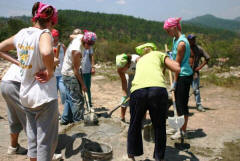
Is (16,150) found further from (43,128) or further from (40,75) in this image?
(40,75)

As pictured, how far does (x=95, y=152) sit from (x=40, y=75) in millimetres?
1219

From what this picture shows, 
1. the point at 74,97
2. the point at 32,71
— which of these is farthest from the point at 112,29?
the point at 32,71

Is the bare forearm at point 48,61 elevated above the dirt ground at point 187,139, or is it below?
above

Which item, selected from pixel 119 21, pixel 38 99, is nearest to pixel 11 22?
pixel 38 99

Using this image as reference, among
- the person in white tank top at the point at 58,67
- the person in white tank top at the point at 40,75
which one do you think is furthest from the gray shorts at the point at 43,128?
the person in white tank top at the point at 58,67

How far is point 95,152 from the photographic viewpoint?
9.00 feet

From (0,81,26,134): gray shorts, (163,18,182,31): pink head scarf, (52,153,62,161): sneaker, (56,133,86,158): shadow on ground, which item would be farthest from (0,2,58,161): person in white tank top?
(163,18,182,31): pink head scarf

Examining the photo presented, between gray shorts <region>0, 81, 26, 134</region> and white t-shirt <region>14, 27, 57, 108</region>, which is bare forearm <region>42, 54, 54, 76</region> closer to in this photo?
white t-shirt <region>14, 27, 57, 108</region>

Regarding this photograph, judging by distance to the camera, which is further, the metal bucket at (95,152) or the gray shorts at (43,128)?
the metal bucket at (95,152)

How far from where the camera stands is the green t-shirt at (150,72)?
2551 millimetres

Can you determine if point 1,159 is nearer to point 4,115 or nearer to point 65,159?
point 65,159

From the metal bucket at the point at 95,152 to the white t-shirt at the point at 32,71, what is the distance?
1033mm

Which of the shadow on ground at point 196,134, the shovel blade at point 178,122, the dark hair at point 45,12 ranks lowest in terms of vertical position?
the shadow on ground at point 196,134

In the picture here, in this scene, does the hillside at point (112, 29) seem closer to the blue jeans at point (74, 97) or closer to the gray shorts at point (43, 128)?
the blue jeans at point (74, 97)
